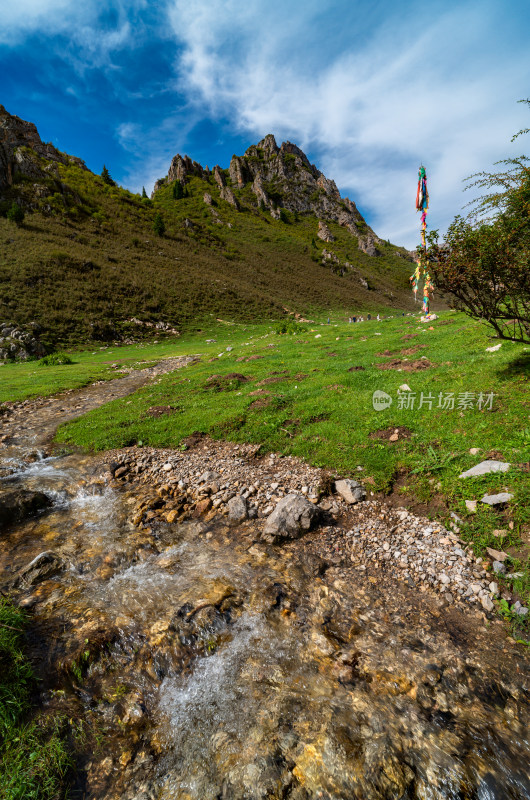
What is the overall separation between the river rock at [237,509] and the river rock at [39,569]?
4.00 m

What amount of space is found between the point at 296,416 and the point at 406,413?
158 inches

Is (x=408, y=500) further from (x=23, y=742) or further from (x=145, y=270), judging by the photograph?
(x=145, y=270)

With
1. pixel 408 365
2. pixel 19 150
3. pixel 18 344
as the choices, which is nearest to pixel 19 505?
pixel 408 365

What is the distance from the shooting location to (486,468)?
290 inches

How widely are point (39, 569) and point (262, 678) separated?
17.5 feet

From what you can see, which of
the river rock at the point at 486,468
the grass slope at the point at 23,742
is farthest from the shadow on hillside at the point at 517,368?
the grass slope at the point at 23,742

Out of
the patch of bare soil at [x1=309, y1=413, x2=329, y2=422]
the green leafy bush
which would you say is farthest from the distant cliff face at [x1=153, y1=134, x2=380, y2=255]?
the patch of bare soil at [x1=309, y1=413, x2=329, y2=422]

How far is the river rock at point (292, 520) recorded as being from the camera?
7445mm

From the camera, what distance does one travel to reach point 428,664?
15.2 ft

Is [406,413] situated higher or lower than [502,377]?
lower

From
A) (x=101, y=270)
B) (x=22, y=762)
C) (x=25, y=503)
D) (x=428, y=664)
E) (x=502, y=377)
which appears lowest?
(x=428, y=664)

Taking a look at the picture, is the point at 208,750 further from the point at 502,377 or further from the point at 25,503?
the point at 502,377

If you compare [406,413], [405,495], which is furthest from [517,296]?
[405,495]

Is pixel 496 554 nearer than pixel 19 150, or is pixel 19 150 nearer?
pixel 496 554
